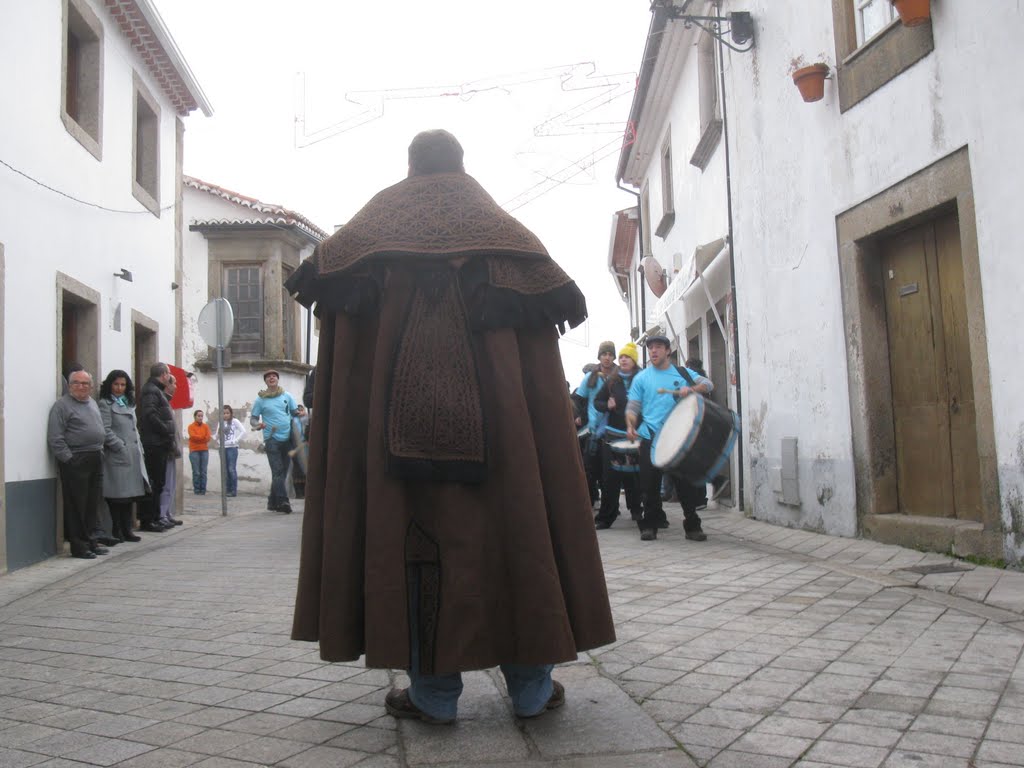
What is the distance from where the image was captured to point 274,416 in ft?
44.2

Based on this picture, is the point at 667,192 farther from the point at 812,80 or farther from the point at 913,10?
the point at 913,10

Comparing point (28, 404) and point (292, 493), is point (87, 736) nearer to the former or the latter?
point (28, 404)

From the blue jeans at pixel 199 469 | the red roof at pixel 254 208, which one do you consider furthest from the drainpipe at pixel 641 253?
the blue jeans at pixel 199 469

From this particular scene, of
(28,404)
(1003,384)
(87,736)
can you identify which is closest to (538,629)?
(87,736)

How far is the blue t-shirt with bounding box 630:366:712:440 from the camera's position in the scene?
28.7 feet

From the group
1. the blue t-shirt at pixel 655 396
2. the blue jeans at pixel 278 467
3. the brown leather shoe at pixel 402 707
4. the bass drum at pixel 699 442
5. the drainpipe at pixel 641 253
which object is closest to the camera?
the brown leather shoe at pixel 402 707

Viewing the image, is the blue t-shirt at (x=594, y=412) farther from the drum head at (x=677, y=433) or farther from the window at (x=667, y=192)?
the window at (x=667, y=192)

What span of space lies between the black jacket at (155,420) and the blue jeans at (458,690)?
344 inches

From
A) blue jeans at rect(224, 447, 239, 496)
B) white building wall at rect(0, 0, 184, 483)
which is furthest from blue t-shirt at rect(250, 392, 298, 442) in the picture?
blue jeans at rect(224, 447, 239, 496)

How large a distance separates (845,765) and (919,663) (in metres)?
1.31

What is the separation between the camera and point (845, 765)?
9.02ft

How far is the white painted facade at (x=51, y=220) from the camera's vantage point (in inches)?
340

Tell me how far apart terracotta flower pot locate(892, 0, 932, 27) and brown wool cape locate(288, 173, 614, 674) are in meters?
4.92

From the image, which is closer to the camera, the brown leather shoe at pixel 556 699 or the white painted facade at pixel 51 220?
the brown leather shoe at pixel 556 699
